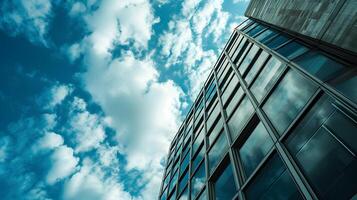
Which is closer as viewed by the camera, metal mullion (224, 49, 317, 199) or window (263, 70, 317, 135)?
metal mullion (224, 49, 317, 199)

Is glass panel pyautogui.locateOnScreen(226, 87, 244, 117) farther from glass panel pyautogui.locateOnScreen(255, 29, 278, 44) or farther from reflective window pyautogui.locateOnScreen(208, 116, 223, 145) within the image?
glass panel pyautogui.locateOnScreen(255, 29, 278, 44)

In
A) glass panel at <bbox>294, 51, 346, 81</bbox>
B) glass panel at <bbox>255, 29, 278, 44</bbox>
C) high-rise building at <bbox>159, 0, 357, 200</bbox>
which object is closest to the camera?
high-rise building at <bbox>159, 0, 357, 200</bbox>

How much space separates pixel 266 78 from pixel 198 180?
18.6 feet

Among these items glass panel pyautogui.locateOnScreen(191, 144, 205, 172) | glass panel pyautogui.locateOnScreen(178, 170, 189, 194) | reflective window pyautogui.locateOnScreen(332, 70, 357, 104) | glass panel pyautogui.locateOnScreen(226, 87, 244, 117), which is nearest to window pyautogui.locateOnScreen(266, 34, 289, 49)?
glass panel pyautogui.locateOnScreen(226, 87, 244, 117)

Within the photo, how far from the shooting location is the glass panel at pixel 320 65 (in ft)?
21.6

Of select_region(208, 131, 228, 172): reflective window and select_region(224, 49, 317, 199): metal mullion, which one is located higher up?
select_region(208, 131, 228, 172): reflective window

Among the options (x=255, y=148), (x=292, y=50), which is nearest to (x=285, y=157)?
(x=255, y=148)

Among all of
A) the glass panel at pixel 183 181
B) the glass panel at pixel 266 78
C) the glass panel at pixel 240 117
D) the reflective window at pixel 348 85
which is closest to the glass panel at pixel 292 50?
the glass panel at pixel 266 78

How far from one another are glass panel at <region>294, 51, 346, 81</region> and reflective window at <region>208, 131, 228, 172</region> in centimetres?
437

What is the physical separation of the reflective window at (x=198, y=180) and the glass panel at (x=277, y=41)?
6136mm

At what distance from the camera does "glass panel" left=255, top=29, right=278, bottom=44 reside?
12.1 meters

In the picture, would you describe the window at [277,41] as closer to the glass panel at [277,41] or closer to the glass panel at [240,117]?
the glass panel at [277,41]

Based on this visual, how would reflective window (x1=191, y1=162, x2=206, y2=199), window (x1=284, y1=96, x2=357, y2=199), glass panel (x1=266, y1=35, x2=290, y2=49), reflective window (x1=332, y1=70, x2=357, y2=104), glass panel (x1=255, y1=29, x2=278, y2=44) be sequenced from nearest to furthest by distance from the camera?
window (x1=284, y1=96, x2=357, y2=199) < reflective window (x1=332, y1=70, x2=357, y2=104) < glass panel (x1=266, y1=35, x2=290, y2=49) < reflective window (x1=191, y1=162, x2=206, y2=199) < glass panel (x1=255, y1=29, x2=278, y2=44)

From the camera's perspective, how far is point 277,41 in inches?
431
